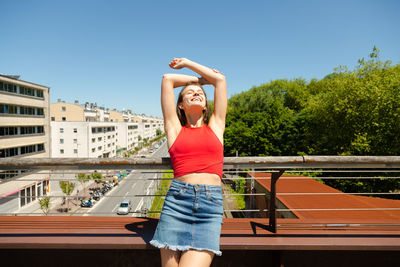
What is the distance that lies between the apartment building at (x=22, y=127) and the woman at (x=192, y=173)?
22251mm

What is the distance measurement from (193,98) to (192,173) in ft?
2.32

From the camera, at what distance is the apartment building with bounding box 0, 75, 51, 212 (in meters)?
20.9

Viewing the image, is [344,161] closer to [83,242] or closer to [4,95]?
[83,242]

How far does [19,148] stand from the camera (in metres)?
23.8

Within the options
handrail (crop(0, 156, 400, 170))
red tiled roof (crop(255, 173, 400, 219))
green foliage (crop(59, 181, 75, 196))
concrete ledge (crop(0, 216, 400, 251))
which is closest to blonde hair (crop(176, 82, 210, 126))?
handrail (crop(0, 156, 400, 170))

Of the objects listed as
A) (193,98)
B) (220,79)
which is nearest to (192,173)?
(193,98)

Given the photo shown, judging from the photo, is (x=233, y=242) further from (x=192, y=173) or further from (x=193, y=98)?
(x=193, y=98)

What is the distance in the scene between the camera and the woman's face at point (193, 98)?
80.2 inches

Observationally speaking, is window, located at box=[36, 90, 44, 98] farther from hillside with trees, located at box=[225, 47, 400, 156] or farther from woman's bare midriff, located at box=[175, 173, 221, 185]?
woman's bare midriff, located at box=[175, 173, 221, 185]

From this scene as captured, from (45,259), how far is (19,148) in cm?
2845

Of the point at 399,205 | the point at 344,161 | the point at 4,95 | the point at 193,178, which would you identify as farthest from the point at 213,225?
the point at 4,95

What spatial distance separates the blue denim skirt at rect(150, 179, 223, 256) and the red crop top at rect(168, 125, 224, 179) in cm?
13

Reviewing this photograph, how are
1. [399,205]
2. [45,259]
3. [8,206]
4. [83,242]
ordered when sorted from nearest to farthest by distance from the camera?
[83,242] < [45,259] < [399,205] < [8,206]

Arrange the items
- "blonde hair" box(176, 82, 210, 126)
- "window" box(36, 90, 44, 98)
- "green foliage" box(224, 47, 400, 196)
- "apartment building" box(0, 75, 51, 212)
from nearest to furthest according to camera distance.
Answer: "blonde hair" box(176, 82, 210, 126) < "green foliage" box(224, 47, 400, 196) < "apartment building" box(0, 75, 51, 212) < "window" box(36, 90, 44, 98)
